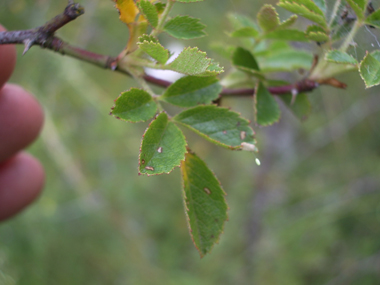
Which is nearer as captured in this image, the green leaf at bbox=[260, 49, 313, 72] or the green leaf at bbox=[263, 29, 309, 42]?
the green leaf at bbox=[263, 29, 309, 42]

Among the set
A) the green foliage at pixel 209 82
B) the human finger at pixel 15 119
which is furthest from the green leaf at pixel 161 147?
the human finger at pixel 15 119

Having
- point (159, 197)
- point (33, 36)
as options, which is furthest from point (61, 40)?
point (159, 197)

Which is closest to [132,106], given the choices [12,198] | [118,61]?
[118,61]

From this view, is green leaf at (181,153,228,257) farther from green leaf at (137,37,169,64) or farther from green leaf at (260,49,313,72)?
green leaf at (260,49,313,72)

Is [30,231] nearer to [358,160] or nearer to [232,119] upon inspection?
[232,119]

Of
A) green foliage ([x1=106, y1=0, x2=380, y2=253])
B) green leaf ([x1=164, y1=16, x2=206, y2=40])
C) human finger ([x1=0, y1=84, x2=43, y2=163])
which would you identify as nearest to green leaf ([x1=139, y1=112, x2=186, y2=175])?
green foliage ([x1=106, y1=0, x2=380, y2=253])

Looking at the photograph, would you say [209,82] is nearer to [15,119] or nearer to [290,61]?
[290,61]

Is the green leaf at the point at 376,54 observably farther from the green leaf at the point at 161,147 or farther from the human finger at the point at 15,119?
the human finger at the point at 15,119
